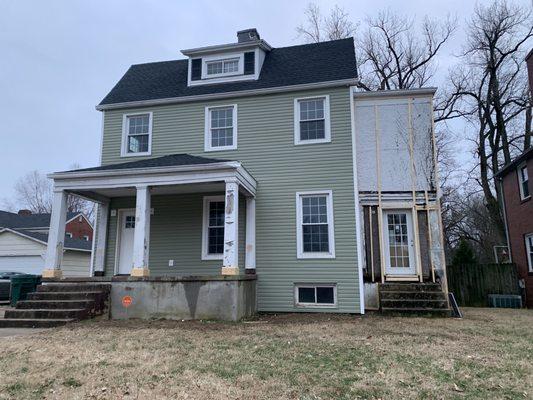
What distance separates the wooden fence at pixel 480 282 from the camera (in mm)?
14805

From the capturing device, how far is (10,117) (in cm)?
3916

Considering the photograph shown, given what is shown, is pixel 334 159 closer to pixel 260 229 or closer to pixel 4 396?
pixel 260 229

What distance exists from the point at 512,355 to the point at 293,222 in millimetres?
6088

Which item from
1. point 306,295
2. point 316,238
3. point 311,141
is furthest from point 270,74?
point 306,295

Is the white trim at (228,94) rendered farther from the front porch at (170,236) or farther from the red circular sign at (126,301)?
the red circular sign at (126,301)

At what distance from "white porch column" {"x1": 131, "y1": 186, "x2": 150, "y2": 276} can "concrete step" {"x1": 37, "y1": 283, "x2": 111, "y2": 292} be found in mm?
1053

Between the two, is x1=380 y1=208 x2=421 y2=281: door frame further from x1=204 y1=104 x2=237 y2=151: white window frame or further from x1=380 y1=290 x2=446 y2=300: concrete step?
x1=204 y1=104 x2=237 y2=151: white window frame

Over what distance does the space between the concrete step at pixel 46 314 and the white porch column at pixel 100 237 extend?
294cm

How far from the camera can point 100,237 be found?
11.9 m

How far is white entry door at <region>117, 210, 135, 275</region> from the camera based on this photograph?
1180 cm

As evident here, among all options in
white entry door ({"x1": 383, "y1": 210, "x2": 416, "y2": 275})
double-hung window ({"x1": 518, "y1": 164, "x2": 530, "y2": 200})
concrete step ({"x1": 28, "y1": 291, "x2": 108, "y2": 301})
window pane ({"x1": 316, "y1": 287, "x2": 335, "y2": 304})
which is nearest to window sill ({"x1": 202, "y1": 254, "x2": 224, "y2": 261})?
window pane ({"x1": 316, "y1": 287, "x2": 335, "y2": 304})

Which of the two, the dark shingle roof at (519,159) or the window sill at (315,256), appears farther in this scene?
the dark shingle roof at (519,159)

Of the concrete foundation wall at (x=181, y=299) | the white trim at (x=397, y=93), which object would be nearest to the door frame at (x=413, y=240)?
the white trim at (x=397, y=93)

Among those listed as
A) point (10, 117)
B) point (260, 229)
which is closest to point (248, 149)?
point (260, 229)
